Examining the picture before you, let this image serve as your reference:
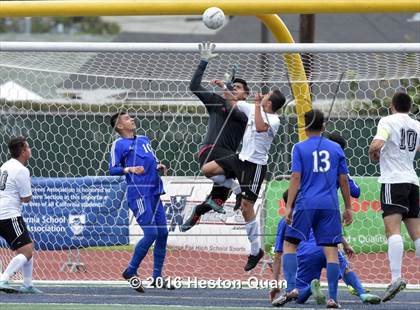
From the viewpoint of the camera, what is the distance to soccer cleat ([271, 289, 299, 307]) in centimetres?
1170

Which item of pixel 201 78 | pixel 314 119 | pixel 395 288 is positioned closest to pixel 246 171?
pixel 201 78

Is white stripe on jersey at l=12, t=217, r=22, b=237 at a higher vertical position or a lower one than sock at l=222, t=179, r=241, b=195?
lower

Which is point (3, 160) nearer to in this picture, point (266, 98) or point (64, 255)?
point (64, 255)

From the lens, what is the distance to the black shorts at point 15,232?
43.3ft

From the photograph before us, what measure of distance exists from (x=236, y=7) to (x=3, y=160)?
469 cm

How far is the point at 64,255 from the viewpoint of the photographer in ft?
52.8

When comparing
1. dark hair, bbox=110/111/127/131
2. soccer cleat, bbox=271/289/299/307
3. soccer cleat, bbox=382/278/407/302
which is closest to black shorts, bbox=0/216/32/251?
dark hair, bbox=110/111/127/131

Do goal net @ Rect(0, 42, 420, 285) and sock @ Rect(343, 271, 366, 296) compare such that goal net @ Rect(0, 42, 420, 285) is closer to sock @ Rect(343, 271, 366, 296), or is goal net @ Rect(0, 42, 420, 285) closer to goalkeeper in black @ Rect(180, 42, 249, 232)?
goalkeeper in black @ Rect(180, 42, 249, 232)

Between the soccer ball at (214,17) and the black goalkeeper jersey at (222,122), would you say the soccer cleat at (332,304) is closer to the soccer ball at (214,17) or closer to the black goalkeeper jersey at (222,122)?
the black goalkeeper jersey at (222,122)

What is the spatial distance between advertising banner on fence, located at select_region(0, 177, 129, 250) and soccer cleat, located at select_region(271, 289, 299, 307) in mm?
2608

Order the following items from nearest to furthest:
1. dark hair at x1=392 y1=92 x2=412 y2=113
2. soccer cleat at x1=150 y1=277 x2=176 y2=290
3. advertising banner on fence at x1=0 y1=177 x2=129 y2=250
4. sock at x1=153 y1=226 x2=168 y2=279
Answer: dark hair at x1=392 y1=92 x2=412 y2=113 → sock at x1=153 y1=226 x2=168 y2=279 → soccer cleat at x1=150 y1=277 x2=176 y2=290 → advertising banner on fence at x1=0 y1=177 x2=129 y2=250

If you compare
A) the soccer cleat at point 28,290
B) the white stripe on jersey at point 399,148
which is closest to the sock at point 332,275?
the white stripe on jersey at point 399,148

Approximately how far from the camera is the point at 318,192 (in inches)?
446

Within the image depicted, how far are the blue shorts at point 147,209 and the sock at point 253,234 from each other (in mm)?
1203
